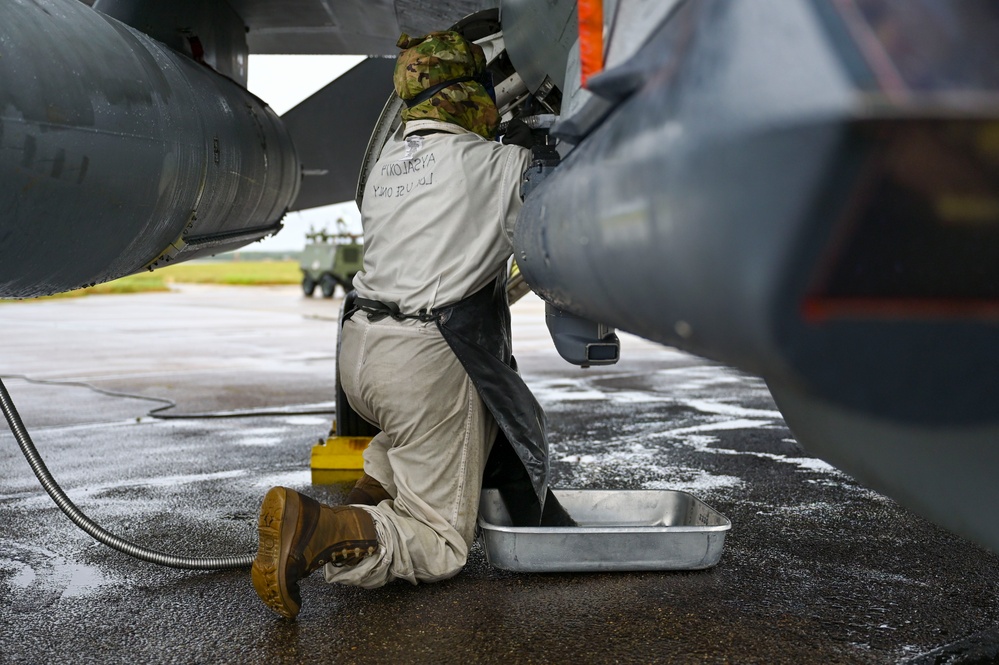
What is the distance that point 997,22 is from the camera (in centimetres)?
78

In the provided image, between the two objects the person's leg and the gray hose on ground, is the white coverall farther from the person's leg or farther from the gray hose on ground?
the gray hose on ground

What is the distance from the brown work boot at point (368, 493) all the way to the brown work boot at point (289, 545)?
1.33ft

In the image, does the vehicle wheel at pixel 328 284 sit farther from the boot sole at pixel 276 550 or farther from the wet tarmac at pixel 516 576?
the boot sole at pixel 276 550

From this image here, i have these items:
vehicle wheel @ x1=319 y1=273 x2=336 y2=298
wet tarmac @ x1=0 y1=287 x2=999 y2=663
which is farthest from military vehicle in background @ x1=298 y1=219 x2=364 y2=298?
wet tarmac @ x1=0 y1=287 x2=999 y2=663

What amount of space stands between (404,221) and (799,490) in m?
2.08

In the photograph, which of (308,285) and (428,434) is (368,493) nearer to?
(428,434)

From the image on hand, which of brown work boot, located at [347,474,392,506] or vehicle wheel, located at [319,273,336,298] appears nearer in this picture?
brown work boot, located at [347,474,392,506]

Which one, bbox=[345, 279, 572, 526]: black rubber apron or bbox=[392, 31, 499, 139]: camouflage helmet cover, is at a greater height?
bbox=[392, 31, 499, 139]: camouflage helmet cover

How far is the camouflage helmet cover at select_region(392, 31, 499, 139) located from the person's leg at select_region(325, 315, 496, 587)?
0.59m

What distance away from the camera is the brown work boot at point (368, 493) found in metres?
2.64

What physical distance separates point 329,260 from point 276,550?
2308cm

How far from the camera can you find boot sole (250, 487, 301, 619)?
2.10 m

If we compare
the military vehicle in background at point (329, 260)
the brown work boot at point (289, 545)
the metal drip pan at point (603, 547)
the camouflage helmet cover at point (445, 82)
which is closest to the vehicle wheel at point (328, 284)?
the military vehicle in background at point (329, 260)

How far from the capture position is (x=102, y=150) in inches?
85.9
